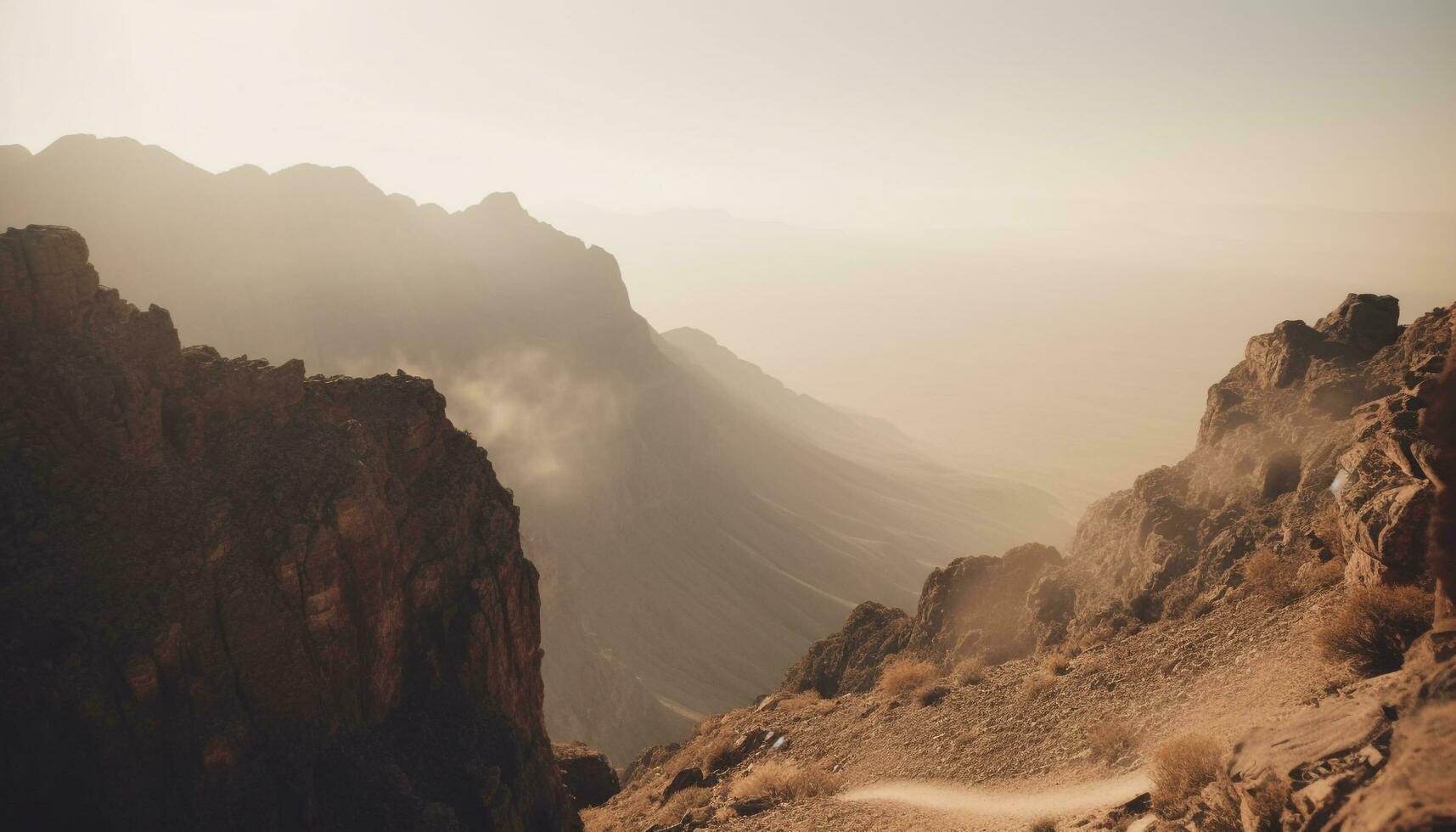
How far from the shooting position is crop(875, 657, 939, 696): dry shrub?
21.8 m

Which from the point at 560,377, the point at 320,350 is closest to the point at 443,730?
the point at 320,350

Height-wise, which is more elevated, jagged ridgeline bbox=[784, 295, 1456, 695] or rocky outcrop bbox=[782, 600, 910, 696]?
jagged ridgeline bbox=[784, 295, 1456, 695]

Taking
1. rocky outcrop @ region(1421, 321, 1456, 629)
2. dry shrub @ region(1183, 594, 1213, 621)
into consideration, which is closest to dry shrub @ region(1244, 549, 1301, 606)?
dry shrub @ region(1183, 594, 1213, 621)

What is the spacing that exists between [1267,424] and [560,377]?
56.5m

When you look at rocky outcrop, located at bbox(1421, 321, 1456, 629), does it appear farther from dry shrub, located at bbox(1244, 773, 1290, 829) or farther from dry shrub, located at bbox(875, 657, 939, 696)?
dry shrub, located at bbox(875, 657, 939, 696)

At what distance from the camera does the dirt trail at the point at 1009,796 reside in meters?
11.1

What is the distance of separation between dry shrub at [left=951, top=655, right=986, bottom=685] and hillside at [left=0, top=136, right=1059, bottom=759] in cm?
2571

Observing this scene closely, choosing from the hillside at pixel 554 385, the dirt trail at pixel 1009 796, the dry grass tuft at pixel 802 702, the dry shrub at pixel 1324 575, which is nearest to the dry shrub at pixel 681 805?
the dirt trail at pixel 1009 796

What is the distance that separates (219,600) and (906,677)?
58.1 ft

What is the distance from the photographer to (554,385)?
6631cm

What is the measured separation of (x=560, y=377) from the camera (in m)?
67.2

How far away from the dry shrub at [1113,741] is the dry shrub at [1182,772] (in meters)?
2.21

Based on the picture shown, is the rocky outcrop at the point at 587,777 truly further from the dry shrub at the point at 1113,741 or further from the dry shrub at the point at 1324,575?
the dry shrub at the point at 1324,575

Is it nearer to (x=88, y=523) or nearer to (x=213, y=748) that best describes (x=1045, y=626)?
(x=213, y=748)
